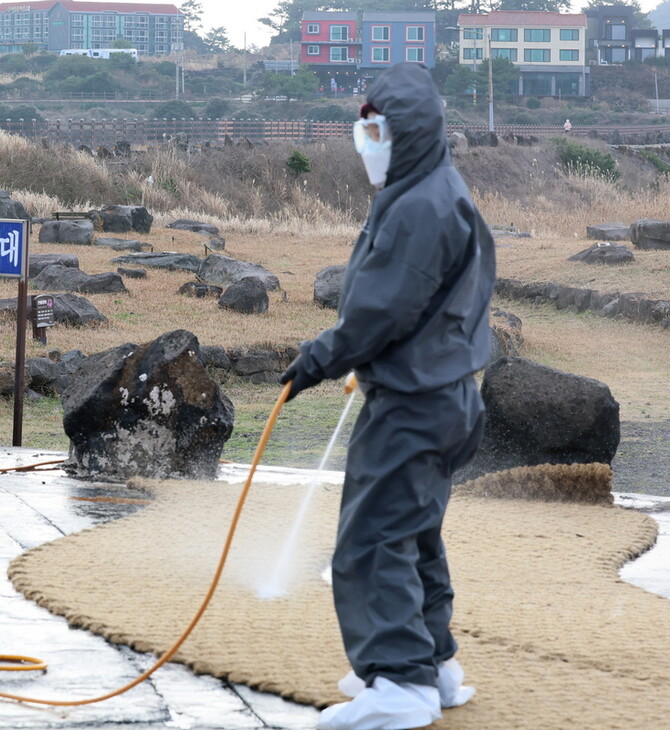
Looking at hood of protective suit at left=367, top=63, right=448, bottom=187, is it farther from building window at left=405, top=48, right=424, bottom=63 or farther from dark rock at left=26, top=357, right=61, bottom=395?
building window at left=405, top=48, right=424, bottom=63

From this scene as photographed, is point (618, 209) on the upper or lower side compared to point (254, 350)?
upper

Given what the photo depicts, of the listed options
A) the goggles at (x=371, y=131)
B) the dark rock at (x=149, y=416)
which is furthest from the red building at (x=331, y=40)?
the goggles at (x=371, y=131)


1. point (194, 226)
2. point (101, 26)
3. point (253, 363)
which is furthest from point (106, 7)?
point (253, 363)

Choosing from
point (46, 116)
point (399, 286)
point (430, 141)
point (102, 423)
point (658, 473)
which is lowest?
point (658, 473)

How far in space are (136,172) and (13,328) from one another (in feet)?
67.2

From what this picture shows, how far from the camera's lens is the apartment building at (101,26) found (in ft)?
365

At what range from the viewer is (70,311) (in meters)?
13.4

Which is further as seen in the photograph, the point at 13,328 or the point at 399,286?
the point at 13,328

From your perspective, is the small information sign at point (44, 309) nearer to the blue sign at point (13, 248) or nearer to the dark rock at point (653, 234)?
the blue sign at point (13, 248)

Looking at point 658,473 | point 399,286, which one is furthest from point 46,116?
point 399,286

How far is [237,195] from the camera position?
36.0 metres

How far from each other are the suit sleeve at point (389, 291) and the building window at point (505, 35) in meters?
83.8

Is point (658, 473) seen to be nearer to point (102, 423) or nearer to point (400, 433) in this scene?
point (102, 423)

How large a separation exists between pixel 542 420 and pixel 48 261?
1181 centimetres
